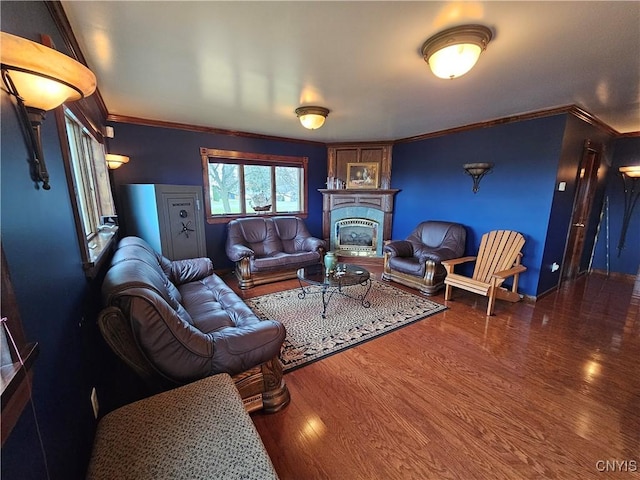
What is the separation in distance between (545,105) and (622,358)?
256cm

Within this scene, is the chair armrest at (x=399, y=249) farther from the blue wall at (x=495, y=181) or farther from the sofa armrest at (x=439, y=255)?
the blue wall at (x=495, y=181)

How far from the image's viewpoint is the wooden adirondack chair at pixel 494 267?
9.98 ft

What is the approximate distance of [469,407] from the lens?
1.75m

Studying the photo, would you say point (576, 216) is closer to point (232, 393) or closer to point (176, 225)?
point (232, 393)

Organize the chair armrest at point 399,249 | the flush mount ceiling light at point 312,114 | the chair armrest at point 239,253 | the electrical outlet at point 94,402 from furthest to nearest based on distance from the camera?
the chair armrest at point 399,249, the chair armrest at point 239,253, the flush mount ceiling light at point 312,114, the electrical outlet at point 94,402

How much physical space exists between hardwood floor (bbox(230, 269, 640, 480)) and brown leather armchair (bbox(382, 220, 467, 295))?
34.7 inches

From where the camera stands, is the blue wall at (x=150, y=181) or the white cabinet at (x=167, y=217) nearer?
the blue wall at (x=150, y=181)

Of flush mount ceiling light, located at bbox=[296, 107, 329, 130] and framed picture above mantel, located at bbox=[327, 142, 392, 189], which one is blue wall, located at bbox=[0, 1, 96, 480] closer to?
flush mount ceiling light, located at bbox=[296, 107, 329, 130]

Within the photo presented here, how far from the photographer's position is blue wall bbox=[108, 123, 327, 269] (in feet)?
11.8

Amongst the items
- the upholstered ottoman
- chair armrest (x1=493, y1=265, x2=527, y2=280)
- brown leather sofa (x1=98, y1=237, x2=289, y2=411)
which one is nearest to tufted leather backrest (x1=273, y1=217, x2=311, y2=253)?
brown leather sofa (x1=98, y1=237, x2=289, y2=411)

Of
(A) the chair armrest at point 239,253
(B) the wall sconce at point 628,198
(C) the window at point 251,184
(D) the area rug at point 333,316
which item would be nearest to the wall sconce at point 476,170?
(D) the area rug at point 333,316

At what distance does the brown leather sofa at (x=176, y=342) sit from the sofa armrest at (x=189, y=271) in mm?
884

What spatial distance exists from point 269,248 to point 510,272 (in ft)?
11.0

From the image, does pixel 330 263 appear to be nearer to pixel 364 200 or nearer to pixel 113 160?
pixel 364 200
